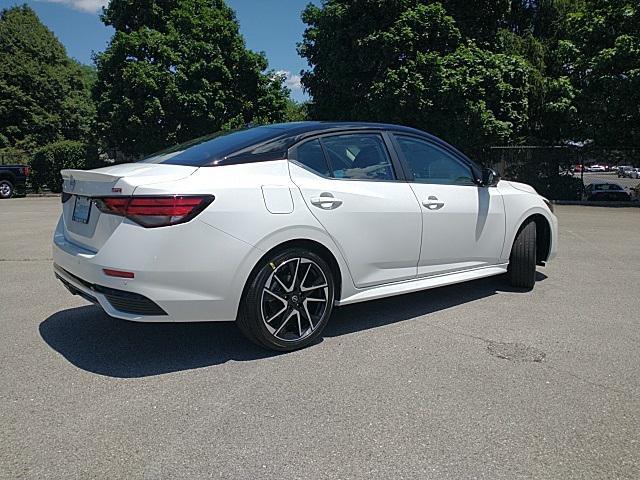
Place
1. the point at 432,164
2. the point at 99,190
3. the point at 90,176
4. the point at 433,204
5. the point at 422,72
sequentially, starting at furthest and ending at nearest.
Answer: the point at 422,72, the point at 432,164, the point at 433,204, the point at 90,176, the point at 99,190

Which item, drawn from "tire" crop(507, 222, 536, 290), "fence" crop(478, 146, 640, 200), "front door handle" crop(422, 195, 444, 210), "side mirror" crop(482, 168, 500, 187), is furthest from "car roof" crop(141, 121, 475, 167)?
"fence" crop(478, 146, 640, 200)

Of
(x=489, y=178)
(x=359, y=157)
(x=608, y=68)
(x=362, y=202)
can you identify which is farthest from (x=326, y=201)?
(x=608, y=68)

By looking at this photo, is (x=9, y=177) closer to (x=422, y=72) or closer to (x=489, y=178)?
(x=422, y=72)

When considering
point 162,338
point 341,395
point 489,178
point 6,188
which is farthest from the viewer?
point 6,188

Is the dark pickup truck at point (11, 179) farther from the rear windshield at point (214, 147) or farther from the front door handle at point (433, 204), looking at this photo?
the front door handle at point (433, 204)

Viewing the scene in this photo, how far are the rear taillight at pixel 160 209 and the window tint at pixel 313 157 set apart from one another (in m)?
0.93

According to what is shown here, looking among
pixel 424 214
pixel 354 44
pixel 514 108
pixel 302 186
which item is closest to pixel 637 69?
pixel 514 108

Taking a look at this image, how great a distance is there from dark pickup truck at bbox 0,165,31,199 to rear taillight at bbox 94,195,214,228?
2124 cm

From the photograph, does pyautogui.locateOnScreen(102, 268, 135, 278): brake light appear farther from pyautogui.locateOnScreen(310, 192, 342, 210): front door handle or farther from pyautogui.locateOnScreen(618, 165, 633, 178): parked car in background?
pyautogui.locateOnScreen(618, 165, 633, 178): parked car in background

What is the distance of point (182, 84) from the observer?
22719 millimetres

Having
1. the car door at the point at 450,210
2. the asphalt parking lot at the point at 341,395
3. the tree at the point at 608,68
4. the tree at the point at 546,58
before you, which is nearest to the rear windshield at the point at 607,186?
the tree at the point at 608,68

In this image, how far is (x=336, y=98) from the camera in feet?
70.5

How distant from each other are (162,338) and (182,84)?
20.7m

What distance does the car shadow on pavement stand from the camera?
3562 millimetres
